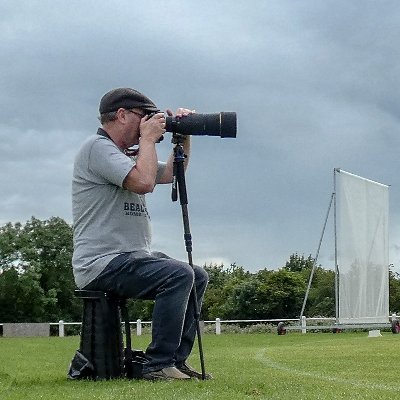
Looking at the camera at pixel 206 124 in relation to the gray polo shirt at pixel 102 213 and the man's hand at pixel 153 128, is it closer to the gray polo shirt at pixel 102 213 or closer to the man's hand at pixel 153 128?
the man's hand at pixel 153 128

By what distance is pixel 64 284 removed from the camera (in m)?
64.1

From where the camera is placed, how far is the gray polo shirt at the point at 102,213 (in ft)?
16.7

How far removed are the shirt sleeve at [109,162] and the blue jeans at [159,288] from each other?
1.49ft

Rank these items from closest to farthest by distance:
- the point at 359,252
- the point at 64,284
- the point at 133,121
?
the point at 133,121, the point at 359,252, the point at 64,284

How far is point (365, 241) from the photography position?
2405cm

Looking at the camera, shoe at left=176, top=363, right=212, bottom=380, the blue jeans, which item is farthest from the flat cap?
shoe at left=176, top=363, right=212, bottom=380

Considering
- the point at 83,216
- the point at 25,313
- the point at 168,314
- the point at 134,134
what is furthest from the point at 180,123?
the point at 25,313

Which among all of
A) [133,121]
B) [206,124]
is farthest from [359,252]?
[133,121]

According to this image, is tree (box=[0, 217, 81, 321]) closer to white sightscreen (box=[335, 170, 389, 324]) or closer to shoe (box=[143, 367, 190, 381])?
white sightscreen (box=[335, 170, 389, 324])

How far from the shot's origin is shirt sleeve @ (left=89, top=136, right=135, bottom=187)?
197 inches

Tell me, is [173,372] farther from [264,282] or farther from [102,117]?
Result: [264,282]

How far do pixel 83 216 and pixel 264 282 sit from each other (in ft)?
143

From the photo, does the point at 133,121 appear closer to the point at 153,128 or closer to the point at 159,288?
the point at 153,128

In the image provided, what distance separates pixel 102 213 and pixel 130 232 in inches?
7.7
